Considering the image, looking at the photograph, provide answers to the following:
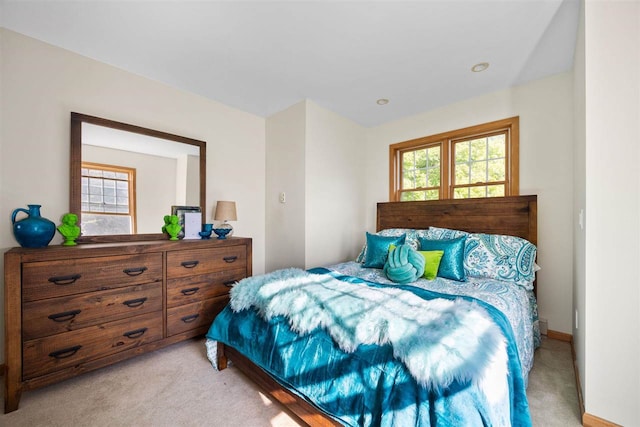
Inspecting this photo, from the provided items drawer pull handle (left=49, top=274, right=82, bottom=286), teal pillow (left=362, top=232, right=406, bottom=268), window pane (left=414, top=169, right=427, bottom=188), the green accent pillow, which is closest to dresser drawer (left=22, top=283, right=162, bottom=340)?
drawer pull handle (left=49, top=274, right=82, bottom=286)

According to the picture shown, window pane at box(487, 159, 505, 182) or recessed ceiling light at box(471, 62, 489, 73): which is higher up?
recessed ceiling light at box(471, 62, 489, 73)

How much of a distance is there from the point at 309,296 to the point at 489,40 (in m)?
2.30

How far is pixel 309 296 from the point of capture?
1.61 meters

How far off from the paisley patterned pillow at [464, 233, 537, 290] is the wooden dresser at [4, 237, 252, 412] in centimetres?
235

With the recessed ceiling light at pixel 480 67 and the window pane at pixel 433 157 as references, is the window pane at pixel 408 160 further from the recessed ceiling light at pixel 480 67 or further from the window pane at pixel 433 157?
the recessed ceiling light at pixel 480 67

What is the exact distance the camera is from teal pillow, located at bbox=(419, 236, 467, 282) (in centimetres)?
222

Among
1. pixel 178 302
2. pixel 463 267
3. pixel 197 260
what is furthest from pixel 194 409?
pixel 463 267

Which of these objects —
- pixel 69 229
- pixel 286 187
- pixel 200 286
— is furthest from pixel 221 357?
pixel 286 187

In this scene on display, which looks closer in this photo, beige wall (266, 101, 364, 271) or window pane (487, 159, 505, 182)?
window pane (487, 159, 505, 182)

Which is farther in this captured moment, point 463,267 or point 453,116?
point 453,116

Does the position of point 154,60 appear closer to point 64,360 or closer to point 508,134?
point 64,360

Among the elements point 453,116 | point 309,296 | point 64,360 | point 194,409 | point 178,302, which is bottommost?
point 194,409

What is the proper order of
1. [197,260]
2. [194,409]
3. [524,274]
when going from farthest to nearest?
[197,260], [524,274], [194,409]

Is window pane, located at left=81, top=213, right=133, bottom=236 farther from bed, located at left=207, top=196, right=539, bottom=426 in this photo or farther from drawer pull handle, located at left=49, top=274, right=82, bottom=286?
bed, located at left=207, top=196, right=539, bottom=426
